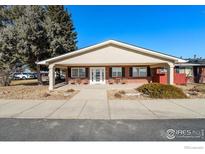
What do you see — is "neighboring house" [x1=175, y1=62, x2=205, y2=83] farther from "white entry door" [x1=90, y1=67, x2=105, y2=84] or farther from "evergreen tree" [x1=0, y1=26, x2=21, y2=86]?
"evergreen tree" [x1=0, y1=26, x2=21, y2=86]

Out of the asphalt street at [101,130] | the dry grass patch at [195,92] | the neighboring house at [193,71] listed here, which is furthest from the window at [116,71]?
the asphalt street at [101,130]

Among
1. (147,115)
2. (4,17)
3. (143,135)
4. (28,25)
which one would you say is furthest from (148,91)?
(4,17)

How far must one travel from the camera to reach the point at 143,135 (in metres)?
6.19

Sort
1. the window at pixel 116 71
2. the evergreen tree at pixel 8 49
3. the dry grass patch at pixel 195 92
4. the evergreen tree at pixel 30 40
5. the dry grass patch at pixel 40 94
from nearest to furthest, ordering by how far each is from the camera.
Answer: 1. the dry grass patch at pixel 40 94
2. the dry grass patch at pixel 195 92
3. the evergreen tree at pixel 30 40
4. the evergreen tree at pixel 8 49
5. the window at pixel 116 71

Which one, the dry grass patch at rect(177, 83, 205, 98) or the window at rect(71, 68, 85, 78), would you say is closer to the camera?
the dry grass patch at rect(177, 83, 205, 98)

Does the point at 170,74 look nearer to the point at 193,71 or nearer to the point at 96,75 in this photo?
the point at 96,75

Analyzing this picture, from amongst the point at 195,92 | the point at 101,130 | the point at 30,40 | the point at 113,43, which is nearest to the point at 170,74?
the point at 195,92

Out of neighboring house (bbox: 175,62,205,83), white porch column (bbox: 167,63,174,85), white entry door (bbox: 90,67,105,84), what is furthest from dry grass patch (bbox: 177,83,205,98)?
neighboring house (bbox: 175,62,205,83)

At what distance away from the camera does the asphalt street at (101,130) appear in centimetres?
597

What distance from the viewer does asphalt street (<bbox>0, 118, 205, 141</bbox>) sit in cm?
597

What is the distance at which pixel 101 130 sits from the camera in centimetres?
671

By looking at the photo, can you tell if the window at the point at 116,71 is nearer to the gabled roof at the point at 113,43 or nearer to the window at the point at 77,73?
the window at the point at 77,73
